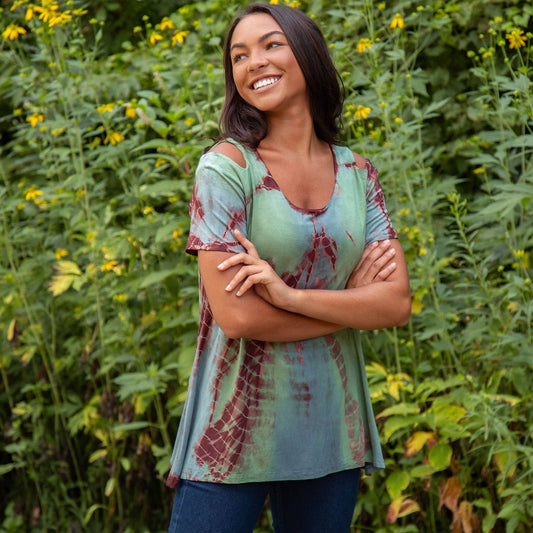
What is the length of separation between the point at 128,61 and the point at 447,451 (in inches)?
101

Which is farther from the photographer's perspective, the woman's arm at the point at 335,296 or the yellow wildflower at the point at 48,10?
the yellow wildflower at the point at 48,10

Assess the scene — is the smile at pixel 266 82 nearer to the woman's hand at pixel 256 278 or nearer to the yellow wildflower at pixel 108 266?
the woman's hand at pixel 256 278

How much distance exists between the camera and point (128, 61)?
4305mm

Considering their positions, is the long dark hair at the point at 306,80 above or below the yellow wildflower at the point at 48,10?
below

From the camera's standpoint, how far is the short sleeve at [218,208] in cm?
173

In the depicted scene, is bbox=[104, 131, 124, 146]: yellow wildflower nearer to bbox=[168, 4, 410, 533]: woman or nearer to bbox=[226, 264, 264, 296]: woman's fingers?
bbox=[168, 4, 410, 533]: woman

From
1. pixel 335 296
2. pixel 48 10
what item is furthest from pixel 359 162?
pixel 48 10

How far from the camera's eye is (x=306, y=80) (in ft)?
6.23

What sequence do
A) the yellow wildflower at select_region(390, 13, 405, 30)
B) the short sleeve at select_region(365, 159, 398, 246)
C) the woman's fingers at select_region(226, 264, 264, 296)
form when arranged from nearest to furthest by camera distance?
the woman's fingers at select_region(226, 264, 264, 296)
the short sleeve at select_region(365, 159, 398, 246)
the yellow wildflower at select_region(390, 13, 405, 30)

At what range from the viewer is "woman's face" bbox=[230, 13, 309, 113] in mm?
1847

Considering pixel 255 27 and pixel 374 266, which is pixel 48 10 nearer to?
pixel 255 27

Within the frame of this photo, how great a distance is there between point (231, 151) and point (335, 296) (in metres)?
0.38

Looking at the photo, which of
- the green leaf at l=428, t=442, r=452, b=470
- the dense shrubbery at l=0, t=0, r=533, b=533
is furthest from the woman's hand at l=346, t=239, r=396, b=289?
the green leaf at l=428, t=442, r=452, b=470

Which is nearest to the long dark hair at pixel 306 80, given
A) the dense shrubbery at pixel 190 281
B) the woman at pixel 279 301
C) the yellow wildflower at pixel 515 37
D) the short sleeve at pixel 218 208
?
the woman at pixel 279 301
